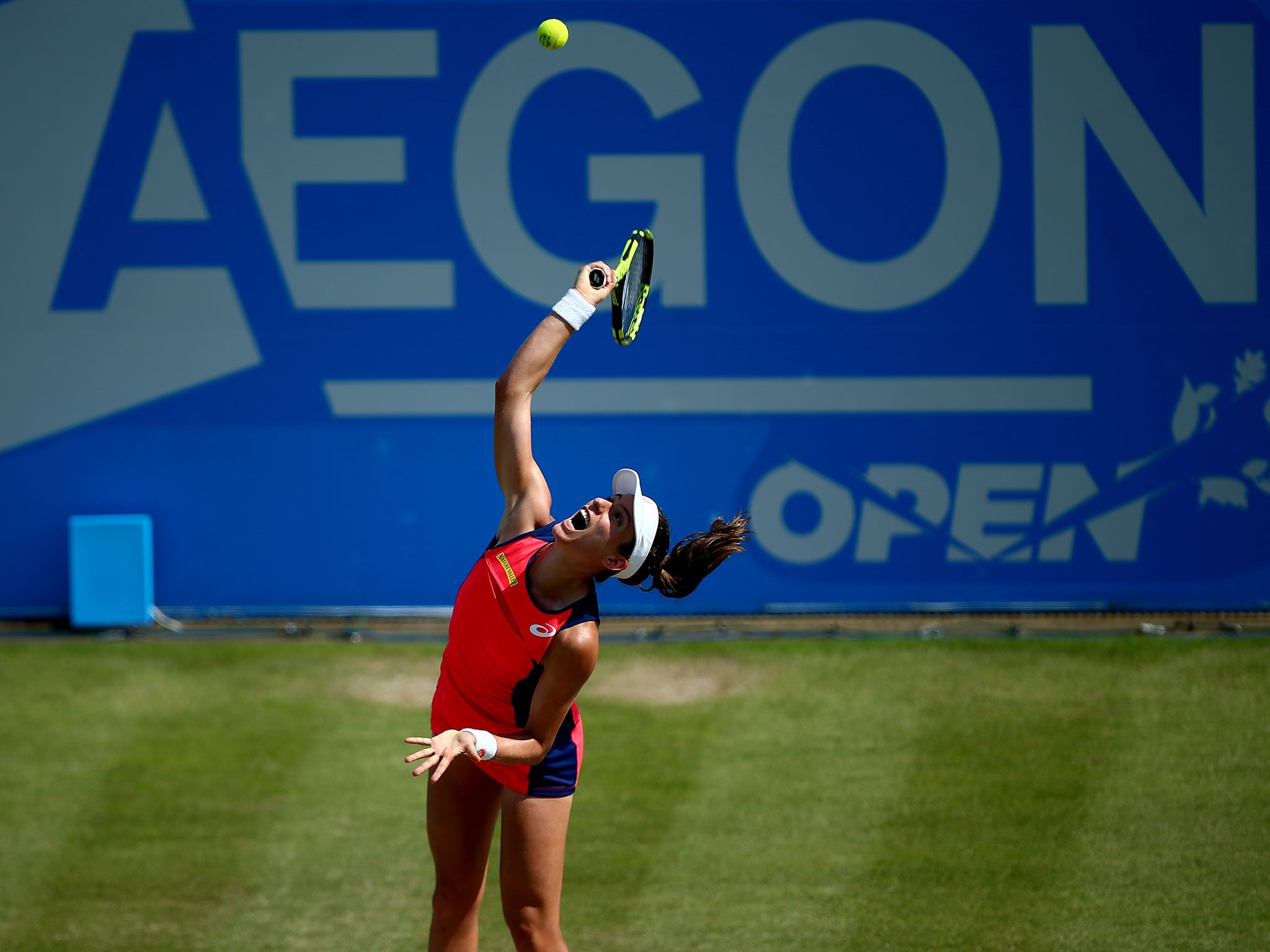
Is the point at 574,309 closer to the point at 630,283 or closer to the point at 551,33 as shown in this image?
the point at 630,283

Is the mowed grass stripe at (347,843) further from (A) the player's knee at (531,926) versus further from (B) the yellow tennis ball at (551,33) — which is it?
(B) the yellow tennis ball at (551,33)

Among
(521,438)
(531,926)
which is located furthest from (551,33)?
(531,926)

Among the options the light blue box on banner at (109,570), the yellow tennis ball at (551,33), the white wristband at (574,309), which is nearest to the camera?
the white wristband at (574,309)

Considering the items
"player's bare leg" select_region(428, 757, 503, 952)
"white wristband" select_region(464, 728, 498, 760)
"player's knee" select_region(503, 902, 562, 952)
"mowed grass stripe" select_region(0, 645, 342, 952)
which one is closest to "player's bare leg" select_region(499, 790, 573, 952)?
"player's knee" select_region(503, 902, 562, 952)

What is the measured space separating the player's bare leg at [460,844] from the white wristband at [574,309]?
1526mm

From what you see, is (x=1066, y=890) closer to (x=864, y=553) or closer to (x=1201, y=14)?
(x=864, y=553)

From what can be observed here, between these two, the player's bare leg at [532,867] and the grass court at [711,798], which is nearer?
the player's bare leg at [532,867]

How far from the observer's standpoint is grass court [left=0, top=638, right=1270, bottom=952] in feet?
19.0

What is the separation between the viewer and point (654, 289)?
31.2 ft

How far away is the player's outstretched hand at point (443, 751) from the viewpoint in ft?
12.5

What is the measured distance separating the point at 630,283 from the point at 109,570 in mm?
5368

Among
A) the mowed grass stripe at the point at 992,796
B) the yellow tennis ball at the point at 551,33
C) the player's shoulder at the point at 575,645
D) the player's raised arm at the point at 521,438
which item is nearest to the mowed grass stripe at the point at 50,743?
the player's raised arm at the point at 521,438

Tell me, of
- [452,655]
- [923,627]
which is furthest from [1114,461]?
[452,655]

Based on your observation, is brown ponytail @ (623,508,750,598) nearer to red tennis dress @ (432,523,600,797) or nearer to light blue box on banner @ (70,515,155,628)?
red tennis dress @ (432,523,600,797)
